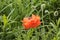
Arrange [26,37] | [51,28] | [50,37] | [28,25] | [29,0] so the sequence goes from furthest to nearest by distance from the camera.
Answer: [29,0]
[51,28]
[50,37]
[26,37]
[28,25]

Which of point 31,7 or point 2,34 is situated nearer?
point 2,34

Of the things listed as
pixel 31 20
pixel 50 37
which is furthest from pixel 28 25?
pixel 50 37

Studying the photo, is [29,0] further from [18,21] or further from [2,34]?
[2,34]

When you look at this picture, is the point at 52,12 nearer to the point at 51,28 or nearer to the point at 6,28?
the point at 51,28

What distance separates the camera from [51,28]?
2.53 meters

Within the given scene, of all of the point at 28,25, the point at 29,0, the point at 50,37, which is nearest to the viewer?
the point at 28,25

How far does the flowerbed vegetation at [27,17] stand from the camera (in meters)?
2.37

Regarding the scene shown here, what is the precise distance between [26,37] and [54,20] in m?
0.68

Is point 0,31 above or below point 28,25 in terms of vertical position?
below

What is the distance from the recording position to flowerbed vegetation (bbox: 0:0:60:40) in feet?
7.79

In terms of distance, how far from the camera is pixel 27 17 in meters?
2.45

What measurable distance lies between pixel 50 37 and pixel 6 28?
478 millimetres

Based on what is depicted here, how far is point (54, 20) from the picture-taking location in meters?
2.77

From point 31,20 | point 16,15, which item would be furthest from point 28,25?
point 16,15
